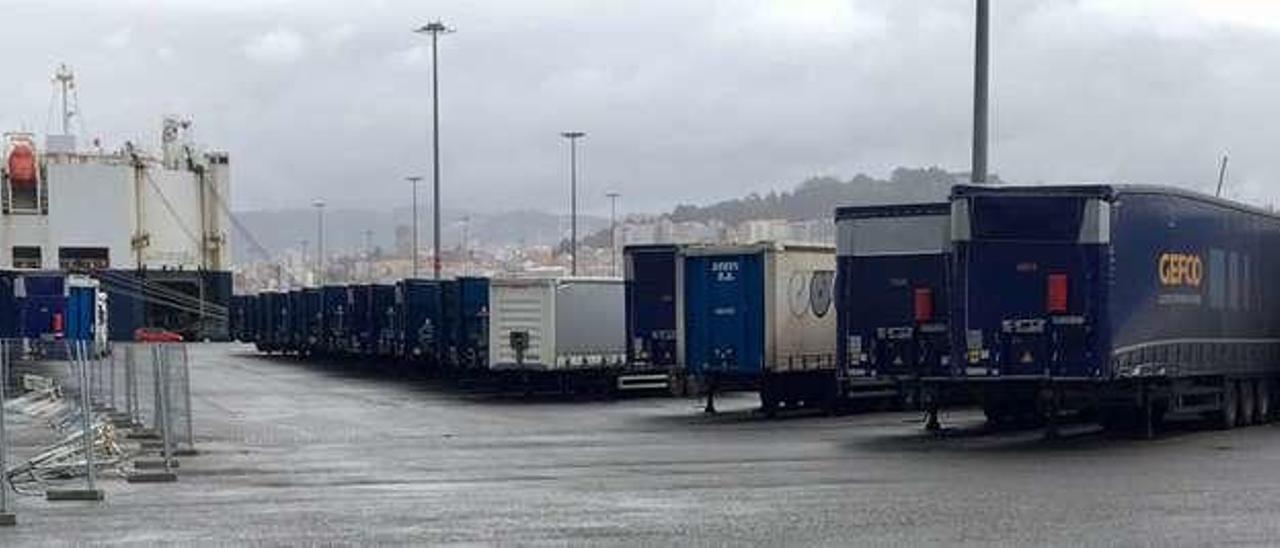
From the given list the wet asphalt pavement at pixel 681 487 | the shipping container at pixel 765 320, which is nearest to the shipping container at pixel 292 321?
the shipping container at pixel 765 320

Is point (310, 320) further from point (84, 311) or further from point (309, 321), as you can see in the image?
point (84, 311)

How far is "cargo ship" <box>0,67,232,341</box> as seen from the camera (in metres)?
74.1

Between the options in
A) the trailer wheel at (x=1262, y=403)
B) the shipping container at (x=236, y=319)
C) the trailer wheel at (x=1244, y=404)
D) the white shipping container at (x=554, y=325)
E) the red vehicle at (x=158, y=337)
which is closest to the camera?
the trailer wheel at (x=1244, y=404)

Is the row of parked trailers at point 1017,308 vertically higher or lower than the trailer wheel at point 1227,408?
higher

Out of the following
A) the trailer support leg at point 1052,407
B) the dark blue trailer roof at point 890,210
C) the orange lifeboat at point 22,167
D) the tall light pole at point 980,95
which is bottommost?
the trailer support leg at point 1052,407

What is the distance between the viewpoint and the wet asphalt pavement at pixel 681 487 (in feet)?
42.6

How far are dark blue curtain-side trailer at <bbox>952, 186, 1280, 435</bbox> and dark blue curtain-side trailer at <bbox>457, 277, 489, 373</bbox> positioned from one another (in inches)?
655

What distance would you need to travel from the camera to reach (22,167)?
247ft

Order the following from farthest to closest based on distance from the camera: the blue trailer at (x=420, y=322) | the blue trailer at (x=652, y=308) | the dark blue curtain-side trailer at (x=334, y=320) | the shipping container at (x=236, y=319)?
the shipping container at (x=236, y=319) → the dark blue curtain-side trailer at (x=334, y=320) → the blue trailer at (x=420, y=322) → the blue trailer at (x=652, y=308)

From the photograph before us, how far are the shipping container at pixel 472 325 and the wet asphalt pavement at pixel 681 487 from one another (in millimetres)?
10525

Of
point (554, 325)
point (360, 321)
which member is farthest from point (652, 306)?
point (360, 321)

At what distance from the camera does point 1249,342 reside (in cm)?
2661

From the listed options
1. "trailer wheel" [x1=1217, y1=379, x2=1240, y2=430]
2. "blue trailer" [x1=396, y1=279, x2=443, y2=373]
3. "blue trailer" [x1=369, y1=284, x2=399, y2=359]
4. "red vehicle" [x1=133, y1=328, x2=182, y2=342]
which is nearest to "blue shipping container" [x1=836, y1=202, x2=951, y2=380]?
"trailer wheel" [x1=1217, y1=379, x2=1240, y2=430]

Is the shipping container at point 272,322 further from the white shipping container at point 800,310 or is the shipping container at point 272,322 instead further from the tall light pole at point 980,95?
the tall light pole at point 980,95
